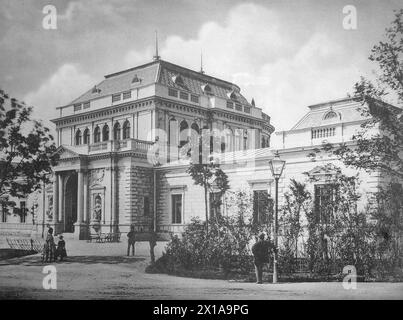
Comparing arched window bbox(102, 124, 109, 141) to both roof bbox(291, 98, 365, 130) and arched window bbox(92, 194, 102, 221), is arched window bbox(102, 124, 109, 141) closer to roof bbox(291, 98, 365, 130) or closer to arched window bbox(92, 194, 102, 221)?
arched window bbox(92, 194, 102, 221)

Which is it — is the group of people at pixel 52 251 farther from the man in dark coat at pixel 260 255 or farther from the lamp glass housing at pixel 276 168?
the lamp glass housing at pixel 276 168

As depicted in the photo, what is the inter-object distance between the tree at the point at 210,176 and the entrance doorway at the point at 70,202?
9.79m

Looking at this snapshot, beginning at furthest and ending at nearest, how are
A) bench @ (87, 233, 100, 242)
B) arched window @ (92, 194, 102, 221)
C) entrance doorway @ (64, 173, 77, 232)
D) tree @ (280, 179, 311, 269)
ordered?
entrance doorway @ (64, 173, 77, 232)
arched window @ (92, 194, 102, 221)
bench @ (87, 233, 100, 242)
tree @ (280, 179, 311, 269)

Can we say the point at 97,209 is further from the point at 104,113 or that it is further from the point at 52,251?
the point at 52,251

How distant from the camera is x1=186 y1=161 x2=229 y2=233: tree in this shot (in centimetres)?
1908

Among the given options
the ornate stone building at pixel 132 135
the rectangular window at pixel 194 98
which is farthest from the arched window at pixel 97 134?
the rectangular window at pixel 194 98

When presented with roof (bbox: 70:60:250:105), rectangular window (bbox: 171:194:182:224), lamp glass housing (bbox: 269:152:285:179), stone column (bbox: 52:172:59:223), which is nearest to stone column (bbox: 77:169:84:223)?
stone column (bbox: 52:172:59:223)

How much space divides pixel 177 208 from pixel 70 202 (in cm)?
888

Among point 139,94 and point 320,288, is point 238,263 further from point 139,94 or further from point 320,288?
point 139,94

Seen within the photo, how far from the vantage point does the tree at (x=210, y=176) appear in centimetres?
1908

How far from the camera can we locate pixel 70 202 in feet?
89.9

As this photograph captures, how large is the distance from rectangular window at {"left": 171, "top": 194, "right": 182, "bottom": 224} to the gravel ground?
20.1ft

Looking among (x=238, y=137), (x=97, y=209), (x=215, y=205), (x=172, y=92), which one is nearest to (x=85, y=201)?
(x=97, y=209)
